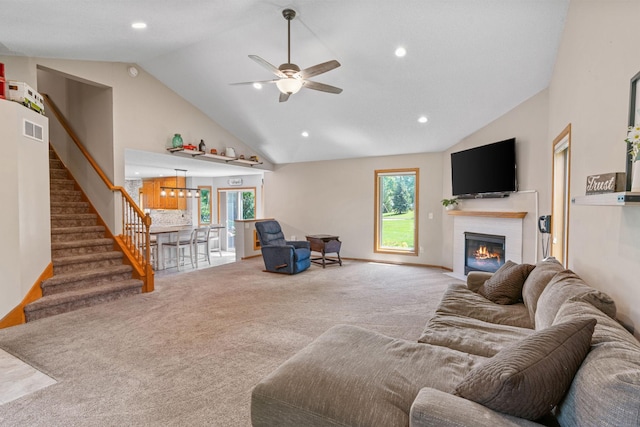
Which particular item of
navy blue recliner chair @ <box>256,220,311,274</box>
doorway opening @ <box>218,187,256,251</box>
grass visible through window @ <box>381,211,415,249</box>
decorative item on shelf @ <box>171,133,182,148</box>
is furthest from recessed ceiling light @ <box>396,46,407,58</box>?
doorway opening @ <box>218,187,256,251</box>

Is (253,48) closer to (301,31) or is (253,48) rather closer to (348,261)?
(301,31)

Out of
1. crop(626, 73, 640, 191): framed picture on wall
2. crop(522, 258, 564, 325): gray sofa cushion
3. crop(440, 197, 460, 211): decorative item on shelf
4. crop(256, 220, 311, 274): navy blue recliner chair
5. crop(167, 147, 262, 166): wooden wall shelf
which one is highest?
crop(167, 147, 262, 166): wooden wall shelf

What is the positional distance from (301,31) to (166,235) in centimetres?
508

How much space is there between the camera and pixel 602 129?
2168 millimetres

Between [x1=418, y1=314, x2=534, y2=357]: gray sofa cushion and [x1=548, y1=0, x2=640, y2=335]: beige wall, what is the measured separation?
0.59 m

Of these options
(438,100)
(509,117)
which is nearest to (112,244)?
(438,100)

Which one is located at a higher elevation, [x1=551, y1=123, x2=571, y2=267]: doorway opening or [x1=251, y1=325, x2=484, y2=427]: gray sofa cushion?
[x1=551, y1=123, x2=571, y2=267]: doorway opening

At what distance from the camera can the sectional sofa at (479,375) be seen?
104 cm

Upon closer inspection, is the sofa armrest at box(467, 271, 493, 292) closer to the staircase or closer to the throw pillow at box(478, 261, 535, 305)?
the throw pillow at box(478, 261, 535, 305)

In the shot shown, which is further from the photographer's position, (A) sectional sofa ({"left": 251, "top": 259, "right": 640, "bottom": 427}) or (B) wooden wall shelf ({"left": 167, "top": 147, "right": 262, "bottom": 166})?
(B) wooden wall shelf ({"left": 167, "top": 147, "right": 262, "bottom": 166})

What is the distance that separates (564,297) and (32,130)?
5.24 meters

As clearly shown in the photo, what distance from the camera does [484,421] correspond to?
3.41 feet

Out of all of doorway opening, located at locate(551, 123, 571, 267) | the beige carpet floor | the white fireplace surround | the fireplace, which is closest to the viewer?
the beige carpet floor

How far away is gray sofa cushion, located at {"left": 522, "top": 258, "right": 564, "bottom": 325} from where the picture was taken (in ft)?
7.75
